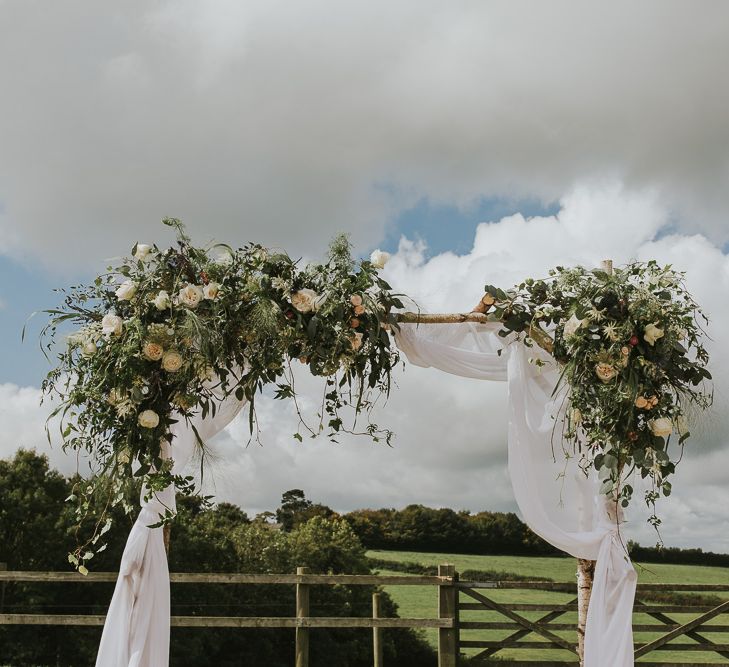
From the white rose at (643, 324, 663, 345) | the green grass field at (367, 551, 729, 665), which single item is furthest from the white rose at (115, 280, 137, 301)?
the green grass field at (367, 551, 729, 665)

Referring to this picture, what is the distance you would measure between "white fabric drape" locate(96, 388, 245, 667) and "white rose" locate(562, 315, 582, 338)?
6.79ft

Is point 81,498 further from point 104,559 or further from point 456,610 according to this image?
point 104,559

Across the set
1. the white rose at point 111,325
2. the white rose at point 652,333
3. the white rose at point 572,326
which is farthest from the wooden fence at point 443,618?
the white rose at point 652,333

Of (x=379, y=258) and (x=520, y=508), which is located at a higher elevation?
(x=379, y=258)

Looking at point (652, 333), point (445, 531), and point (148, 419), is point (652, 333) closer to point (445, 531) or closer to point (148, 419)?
point (148, 419)

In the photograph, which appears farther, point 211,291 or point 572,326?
point 572,326

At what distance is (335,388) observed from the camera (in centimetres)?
476

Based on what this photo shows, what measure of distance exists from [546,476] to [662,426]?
2.63 feet

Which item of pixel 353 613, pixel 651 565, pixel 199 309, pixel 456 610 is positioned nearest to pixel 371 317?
pixel 199 309

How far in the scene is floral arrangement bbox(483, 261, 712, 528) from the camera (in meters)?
4.61

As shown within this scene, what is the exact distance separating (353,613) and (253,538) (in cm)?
182

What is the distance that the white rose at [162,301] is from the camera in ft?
14.6

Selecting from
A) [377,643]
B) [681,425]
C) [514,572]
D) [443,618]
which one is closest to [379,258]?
[681,425]

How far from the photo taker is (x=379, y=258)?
4.68 m
